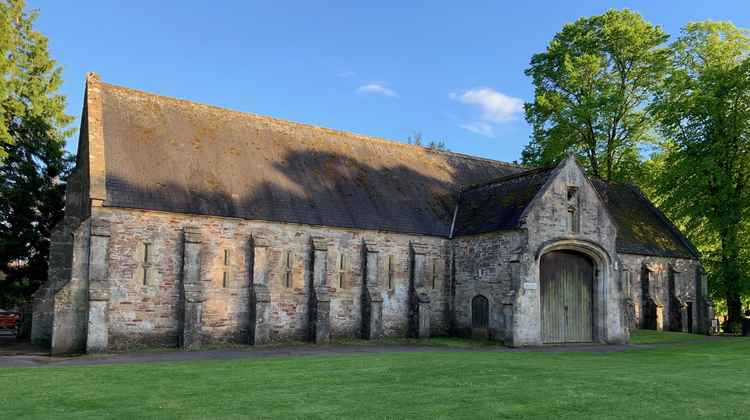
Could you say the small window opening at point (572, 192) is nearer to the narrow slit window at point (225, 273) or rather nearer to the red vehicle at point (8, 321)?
the narrow slit window at point (225, 273)

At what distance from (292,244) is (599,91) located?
2491 centimetres

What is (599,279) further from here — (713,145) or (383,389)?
(383,389)

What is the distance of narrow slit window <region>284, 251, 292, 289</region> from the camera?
2595cm

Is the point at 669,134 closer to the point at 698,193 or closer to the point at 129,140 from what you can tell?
the point at 698,193

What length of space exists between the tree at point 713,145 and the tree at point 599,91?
2.13 meters

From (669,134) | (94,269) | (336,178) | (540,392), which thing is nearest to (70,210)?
(94,269)

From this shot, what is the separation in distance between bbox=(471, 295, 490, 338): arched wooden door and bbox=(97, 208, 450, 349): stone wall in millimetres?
1913

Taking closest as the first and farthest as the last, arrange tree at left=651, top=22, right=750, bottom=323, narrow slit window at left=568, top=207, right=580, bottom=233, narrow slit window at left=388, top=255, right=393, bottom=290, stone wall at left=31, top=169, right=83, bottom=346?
stone wall at left=31, top=169, right=83, bottom=346, narrow slit window at left=568, top=207, right=580, bottom=233, narrow slit window at left=388, top=255, right=393, bottom=290, tree at left=651, top=22, right=750, bottom=323

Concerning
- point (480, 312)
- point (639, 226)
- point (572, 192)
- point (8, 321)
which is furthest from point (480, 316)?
point (8, 321)

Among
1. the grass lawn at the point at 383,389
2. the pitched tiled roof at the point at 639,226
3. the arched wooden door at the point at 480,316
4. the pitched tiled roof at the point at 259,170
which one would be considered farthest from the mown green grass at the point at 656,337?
the pitched tiled roof at the point at 259,170

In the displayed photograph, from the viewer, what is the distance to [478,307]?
2820 centimetres

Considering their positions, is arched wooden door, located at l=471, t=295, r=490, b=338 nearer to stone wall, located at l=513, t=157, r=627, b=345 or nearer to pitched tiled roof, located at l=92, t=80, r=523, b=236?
stone wall, located at l=513, t=157, r=627, b=345

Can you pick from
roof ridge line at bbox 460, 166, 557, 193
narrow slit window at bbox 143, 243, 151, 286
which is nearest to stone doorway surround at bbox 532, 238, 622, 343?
roof ridge line at bbox 460, 166, 557, 193

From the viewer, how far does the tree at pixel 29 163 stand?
97.1ft
